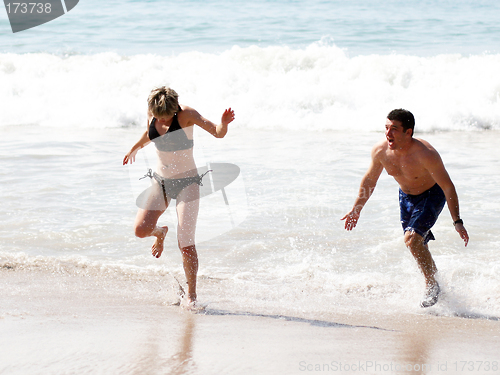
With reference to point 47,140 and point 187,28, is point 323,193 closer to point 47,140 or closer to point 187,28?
point 47,140

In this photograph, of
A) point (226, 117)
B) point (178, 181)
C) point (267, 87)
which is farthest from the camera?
point (267, 87)

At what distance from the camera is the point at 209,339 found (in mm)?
3744

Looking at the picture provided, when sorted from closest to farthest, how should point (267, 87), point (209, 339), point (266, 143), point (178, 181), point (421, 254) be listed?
point (209, 339) → point (178, 181) → point (421, 254) → point (266, 143) → point (267, 87)

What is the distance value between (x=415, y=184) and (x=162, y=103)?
2.14 m

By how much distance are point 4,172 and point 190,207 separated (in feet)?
17.1

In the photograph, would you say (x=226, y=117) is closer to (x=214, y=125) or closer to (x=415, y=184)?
(x=214, y=125)

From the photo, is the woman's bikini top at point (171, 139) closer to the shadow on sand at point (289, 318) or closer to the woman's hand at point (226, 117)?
the woman's hand at point (226, 117)

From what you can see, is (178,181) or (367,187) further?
(367,187)

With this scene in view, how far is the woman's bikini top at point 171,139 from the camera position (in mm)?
4453

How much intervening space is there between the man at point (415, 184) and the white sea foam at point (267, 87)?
829 cm

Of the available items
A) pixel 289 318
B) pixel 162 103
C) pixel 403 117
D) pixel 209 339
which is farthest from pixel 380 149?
pixel 209 339

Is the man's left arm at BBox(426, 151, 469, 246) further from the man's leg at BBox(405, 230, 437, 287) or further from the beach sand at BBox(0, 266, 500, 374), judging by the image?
the beach sand at BBox(0, 266, 500, 374)

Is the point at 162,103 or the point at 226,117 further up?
the point at 162,103

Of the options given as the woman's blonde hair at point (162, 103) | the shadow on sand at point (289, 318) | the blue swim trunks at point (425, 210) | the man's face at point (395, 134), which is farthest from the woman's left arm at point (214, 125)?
the blue swim trunks at point (425, 210)
